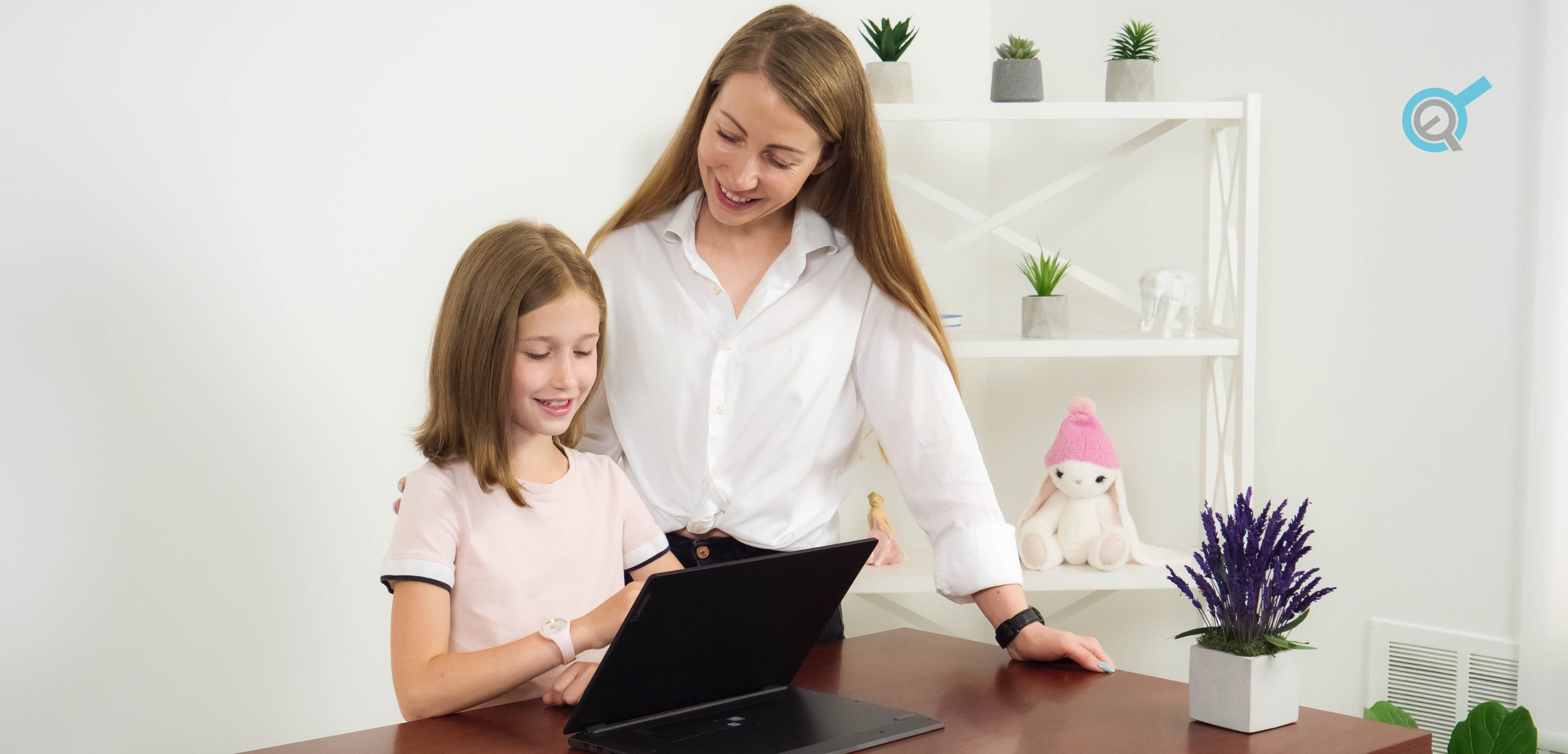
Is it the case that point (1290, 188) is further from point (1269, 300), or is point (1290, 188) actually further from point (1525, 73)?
point (1525, 73)

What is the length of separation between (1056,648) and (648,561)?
0.48m

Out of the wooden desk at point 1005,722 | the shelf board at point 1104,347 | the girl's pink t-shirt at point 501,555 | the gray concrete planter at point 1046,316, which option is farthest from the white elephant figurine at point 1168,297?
the girl's pink t-shirt at point 501,555

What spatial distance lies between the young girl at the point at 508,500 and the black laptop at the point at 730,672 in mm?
115

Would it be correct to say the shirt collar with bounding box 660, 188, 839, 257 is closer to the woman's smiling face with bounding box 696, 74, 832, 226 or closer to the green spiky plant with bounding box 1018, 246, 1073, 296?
the woman's smiling face with bounding box 696, 74, 832, 226

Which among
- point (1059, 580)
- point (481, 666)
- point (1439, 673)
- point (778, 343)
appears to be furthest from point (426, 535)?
point (1439, 673)

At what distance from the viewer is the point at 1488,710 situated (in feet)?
6.06

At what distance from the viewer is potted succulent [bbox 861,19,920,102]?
2.40m

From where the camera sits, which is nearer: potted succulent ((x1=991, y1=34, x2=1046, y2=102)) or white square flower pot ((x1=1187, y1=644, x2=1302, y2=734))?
white square flower pot ((x1=1187, y1=644, x2=1302, y2=734))

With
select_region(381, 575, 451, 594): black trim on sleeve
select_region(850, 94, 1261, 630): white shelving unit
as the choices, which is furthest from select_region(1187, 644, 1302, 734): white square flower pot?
select_region(850, 94, 1261, 630): white shelving unit

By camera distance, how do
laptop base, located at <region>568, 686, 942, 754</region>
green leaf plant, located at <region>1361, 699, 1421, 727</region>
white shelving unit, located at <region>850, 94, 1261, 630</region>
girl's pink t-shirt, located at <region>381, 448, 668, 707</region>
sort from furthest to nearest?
white shelving unit, located at <region>850, 94, 1261, 630</region>, green leaf plant, located at <region>1361, 699, 1421, 727</region>, girl's pink t-shirt, located at <region>381, 448, 668, 707</region>, laptop base, located at <region>568, 686, 942, 754</region>

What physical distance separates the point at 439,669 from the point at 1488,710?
1.55 meters

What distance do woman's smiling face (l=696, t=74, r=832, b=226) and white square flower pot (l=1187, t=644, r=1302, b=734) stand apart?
28.9 inches

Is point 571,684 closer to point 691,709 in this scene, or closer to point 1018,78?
point 691,709

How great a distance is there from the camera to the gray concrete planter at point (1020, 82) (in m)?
2.36
